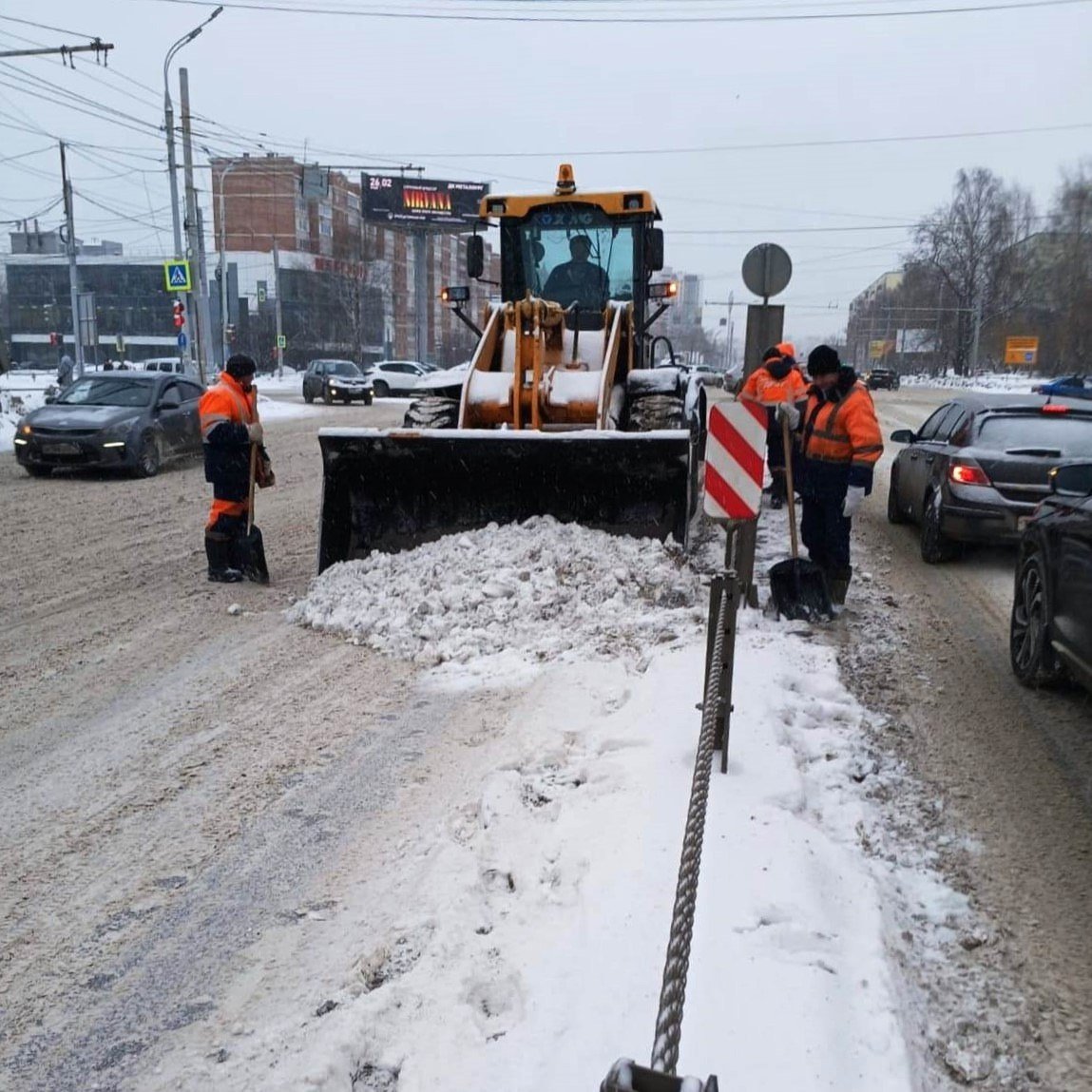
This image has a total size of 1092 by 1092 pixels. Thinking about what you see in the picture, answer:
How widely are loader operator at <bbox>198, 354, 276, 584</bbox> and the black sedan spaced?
7.01 meters

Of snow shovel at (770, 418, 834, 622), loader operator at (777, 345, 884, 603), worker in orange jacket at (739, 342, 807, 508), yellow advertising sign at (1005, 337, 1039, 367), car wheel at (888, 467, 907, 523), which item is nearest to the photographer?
snow shovel at (770, 418, 834, 622)

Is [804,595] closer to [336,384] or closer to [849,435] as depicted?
[849,435]

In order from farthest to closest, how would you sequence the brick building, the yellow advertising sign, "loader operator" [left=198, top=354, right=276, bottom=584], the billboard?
the yellow advertising sign < the brick building < the billboard < "loader operator" [left=198, top=354, right=276, bottom=584]

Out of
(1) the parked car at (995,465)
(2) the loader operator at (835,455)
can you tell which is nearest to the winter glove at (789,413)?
(2) the loader operator at (835,455)

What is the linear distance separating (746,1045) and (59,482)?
14.0 metres

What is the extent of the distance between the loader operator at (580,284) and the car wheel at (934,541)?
3.67 m

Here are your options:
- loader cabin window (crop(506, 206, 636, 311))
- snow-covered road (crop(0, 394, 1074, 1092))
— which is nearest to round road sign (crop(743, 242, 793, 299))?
loader cabin window (crop(506, 206, 636, 311))

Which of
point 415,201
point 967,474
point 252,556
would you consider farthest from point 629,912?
point 415,201

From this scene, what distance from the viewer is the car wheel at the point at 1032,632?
18.1ft

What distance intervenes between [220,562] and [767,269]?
6.80 metres

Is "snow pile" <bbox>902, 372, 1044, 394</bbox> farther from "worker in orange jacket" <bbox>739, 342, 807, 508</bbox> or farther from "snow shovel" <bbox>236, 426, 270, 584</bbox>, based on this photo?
"snow shovel" <bbox>236, 426, 270, 584</bbox>

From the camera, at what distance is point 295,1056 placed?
8.83 feet

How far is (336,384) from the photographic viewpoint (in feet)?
112

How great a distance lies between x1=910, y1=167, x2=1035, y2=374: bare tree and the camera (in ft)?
268
